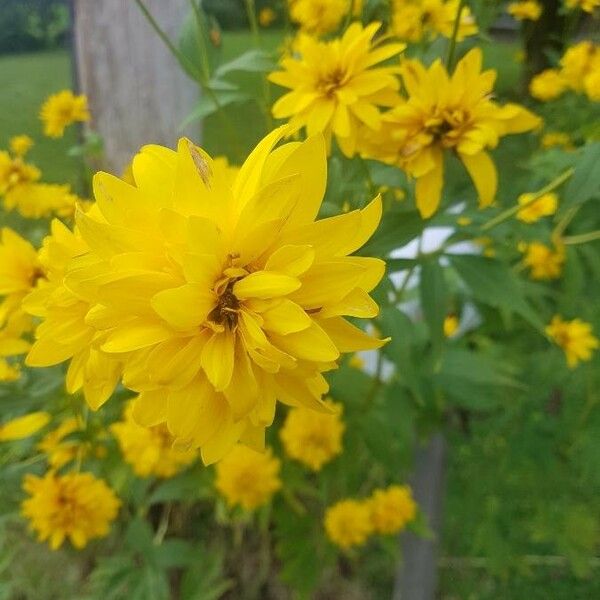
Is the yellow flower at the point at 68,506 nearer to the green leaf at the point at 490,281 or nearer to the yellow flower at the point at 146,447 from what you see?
the yellow flower at the point at 146,447

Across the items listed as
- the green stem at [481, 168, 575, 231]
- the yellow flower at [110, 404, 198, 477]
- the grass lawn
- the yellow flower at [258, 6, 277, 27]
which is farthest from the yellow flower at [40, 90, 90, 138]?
the green stem at [481, 168, 575, 231]

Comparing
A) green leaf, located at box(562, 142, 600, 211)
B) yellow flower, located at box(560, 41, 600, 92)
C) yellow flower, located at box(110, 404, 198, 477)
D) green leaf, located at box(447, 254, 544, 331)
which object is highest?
green leaf, located at box(562, 142, 600, 211)

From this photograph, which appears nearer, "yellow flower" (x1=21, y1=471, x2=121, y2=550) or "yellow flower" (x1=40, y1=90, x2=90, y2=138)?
"yellow flower" (x1=21, y1=471, x2=121, y2=550)

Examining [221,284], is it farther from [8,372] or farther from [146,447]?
[146,447]

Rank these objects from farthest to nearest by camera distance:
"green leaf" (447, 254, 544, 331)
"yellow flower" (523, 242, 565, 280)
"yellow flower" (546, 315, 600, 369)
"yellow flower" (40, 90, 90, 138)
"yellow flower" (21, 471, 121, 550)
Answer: "yellow flower" (40, 90, 90, 138)
"yellow flower" (523, 242, 565, 280)
"yellow flower" (546, 315, 600, 369)
"yellow flower" (21, 471, 121, 550)
"green leaf" (447, 254, 544, 331)

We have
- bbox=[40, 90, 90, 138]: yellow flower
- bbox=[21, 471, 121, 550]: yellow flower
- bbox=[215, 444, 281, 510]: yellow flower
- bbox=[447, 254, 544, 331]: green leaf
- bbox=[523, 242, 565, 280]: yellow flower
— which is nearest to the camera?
bbox=[447, 254, 544, 331]: green leaf

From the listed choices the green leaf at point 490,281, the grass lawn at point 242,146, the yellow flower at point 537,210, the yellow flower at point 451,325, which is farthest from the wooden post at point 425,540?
the green leaf at point 490,281

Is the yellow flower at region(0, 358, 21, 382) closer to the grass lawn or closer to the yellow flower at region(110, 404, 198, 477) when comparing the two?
the yellow flower at region(110, 404, 198, 477)
